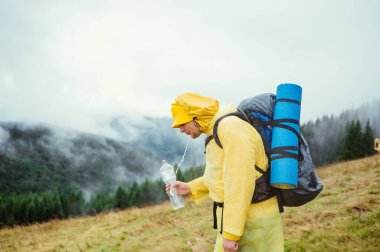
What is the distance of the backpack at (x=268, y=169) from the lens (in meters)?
3.04

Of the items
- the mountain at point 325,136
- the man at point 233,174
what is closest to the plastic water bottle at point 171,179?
the man at point 233,174

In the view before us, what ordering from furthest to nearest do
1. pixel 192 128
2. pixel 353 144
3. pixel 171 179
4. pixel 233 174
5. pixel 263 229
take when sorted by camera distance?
1. pixel 353 144
2. pixel 171 179
3. pixel 192 128
4. pixel 263 229
5. pixel 233 174

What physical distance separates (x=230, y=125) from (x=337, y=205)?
7.32m

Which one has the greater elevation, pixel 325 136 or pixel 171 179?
pixel 171 179

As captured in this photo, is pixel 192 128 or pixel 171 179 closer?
pixel 192 128

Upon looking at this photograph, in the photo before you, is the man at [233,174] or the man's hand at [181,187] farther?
the man's hand at [181,187]

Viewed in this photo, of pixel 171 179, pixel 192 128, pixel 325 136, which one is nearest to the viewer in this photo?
pixel 192 128

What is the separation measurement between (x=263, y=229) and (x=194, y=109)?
1.46 meters

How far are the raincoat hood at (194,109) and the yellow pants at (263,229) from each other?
1042 mm

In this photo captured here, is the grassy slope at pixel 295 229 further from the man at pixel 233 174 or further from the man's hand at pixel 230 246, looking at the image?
the man's hand at pixel 230 246

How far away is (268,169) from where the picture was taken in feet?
10.3

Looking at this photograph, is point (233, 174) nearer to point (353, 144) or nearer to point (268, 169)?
point (268, 169)

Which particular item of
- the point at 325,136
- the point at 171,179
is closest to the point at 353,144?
the point at 325,136

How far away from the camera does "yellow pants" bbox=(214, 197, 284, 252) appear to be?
122 inches
